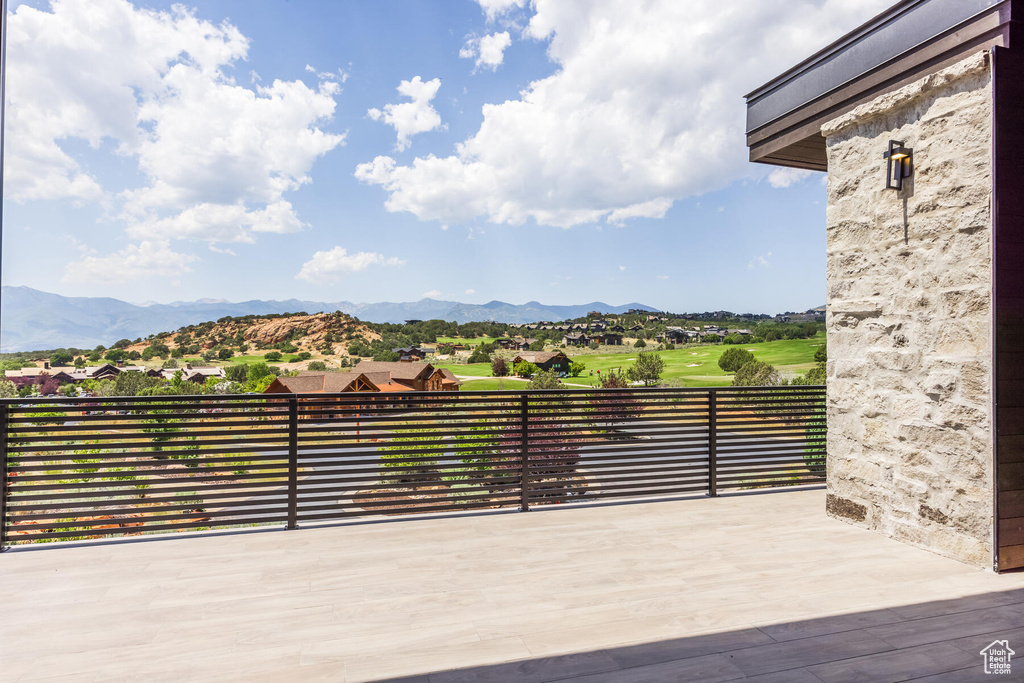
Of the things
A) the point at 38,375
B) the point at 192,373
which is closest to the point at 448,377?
the point at 192,373

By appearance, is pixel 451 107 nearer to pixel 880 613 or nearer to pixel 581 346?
pixel 581 346

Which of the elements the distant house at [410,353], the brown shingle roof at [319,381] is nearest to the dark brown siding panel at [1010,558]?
the brown shingle roof at [319,381]

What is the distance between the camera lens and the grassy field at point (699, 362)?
107 ft

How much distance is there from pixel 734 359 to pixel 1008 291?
33.5 m

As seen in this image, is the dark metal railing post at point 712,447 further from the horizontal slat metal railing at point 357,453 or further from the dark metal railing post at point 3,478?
the dark metal railing post at point 3,478

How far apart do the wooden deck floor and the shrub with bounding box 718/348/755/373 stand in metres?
32.4

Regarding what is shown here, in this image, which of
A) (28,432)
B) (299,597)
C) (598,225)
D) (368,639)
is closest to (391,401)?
(299,597)

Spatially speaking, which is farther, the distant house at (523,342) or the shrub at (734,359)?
the distant house at (523,342)

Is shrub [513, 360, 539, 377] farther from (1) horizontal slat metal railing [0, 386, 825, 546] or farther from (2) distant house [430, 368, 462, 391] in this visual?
(1) horizontal slat metal railing [0, 386, 825, 546]

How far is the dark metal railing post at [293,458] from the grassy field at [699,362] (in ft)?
90.5

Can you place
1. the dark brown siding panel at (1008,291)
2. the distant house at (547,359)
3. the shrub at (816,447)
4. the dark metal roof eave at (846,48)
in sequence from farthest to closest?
1. the distant house at (547,359)
2. the shrub at (816,447)
3. the dark metal roof eave at (846,48)
4. the dark brown siding panel at (1008,291)

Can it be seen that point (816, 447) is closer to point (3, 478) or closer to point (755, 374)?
point (3, 478)

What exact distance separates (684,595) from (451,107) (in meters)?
47.4

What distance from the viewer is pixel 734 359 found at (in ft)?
112
